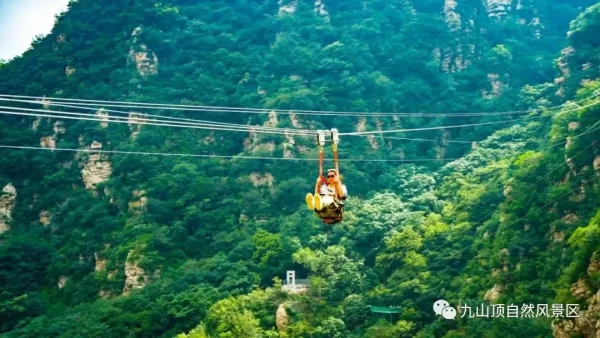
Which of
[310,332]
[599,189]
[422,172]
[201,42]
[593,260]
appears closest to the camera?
[593,260]

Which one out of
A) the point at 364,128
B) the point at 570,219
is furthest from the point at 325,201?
the point at 364,128

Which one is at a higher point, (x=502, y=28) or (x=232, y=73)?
(x=502, y=28)

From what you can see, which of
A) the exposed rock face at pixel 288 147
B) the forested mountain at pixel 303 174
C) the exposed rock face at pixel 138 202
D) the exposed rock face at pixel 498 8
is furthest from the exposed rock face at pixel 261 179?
the exposed rock face at pixel 498 8

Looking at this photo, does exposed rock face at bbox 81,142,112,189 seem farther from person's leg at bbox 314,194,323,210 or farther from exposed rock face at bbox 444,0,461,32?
person's leg at bbox 314,194,323,210

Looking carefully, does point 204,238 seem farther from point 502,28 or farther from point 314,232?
point 502,28

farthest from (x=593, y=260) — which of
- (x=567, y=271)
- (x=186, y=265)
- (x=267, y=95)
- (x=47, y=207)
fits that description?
(x=47, y=207)

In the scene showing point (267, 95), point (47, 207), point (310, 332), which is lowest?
point (310, 332)

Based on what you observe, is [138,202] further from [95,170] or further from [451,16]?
[451,16]
